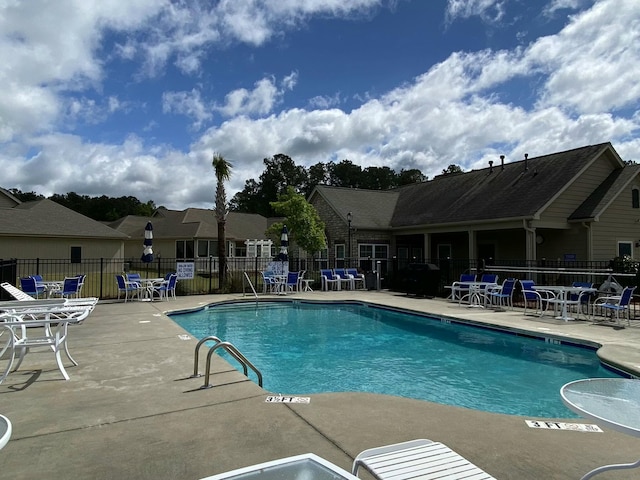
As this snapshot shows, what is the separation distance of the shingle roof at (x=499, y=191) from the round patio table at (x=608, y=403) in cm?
1403

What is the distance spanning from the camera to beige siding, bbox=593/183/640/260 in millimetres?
16406

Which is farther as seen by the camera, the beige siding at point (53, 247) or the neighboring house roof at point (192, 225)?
the neighboring house roof at point (192, 225)

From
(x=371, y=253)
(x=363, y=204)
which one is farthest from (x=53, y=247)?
(x=371, y=253)

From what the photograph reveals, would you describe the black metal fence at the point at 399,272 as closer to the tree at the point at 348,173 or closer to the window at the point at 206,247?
the window at the point at 206,247

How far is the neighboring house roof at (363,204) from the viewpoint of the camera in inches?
862

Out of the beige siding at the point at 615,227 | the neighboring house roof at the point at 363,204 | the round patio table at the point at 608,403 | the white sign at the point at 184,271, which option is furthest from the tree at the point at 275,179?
the round patio table at the point at 608,403

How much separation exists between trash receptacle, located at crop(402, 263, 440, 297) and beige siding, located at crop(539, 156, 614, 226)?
4.44m

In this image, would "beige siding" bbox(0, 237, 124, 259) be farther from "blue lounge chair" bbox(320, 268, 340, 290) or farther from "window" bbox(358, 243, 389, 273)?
"window" bbox(358, 243, 389, 273)

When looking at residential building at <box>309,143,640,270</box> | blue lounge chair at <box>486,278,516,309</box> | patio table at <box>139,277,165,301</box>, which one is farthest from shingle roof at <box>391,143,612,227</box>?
patio table at <box>139,277,165,301</box>

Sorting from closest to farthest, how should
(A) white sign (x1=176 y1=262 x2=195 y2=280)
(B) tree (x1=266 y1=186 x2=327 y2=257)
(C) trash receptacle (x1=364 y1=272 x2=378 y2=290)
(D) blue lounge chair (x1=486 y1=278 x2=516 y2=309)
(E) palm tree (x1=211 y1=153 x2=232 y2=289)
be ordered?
1. (D) blue lounge chair (x1=486 y1=278 x2=516 y2=309)
2. (A) white sign (x1=176 y1=262 x2=195 y2=280)
3. (E) palm tree (x1=211 y1=153 x2=232 y2=289)
4. (C) trash receptacle (x1=364 y1=272 x2=378 y2=290)
5. (B) tree (x1=266 y1=186 x2=327 y2=257)

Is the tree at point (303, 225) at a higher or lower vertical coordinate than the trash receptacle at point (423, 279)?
higher

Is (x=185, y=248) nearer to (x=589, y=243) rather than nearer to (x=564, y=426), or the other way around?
(x=589, y=243)

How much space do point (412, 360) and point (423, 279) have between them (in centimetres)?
848

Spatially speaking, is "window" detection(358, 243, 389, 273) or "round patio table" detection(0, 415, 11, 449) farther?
"window" detection(358, 243, 389, 273)
